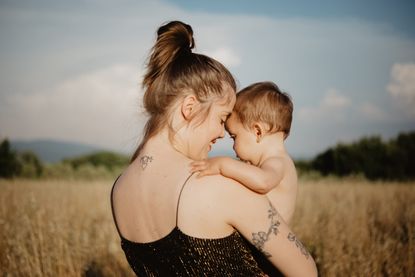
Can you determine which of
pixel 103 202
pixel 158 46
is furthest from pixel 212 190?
pixel 103 202

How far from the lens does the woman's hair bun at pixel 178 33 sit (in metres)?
1.80

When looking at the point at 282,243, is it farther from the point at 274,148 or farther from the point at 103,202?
the point at 103,202

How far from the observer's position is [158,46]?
5.82ft

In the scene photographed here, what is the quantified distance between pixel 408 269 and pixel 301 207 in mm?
4004

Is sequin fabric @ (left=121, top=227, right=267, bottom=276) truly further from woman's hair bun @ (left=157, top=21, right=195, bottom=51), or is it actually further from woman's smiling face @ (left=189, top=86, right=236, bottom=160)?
woman's hair bun @ (left=157, top=21, right=195, bottom=51)

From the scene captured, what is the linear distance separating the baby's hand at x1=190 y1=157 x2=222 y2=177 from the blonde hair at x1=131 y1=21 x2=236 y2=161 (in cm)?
25

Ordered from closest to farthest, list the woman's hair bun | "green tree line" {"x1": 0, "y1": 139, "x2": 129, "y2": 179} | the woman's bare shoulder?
the woman's bare shoulder
the woman's hair bun
"green tree line" {"x1": 0, "y1": 139, "x2": 129, "y2": 179}

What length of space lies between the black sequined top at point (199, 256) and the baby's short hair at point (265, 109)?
959 millimetres

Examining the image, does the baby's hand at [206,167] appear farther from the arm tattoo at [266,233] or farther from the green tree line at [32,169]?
the green tree line at [32,169]

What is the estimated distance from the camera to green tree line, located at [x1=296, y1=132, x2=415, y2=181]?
20766 millimetres

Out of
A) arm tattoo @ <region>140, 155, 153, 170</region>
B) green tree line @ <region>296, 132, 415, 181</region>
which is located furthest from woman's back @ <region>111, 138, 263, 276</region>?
green tree line @ <region>296, 132, 415, 181</region>

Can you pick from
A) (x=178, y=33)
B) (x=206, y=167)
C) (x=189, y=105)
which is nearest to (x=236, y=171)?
(x=206, y=167)

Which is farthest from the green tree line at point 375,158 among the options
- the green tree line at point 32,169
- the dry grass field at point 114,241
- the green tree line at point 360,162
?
the dry grass field at point 114,241

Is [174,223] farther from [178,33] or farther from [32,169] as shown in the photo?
[32,169]
